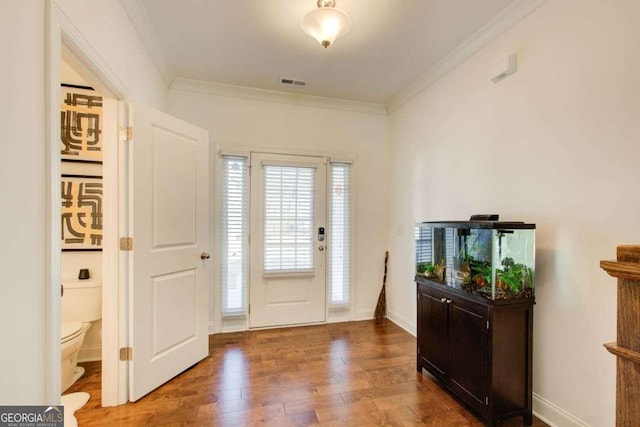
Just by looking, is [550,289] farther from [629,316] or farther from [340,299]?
[340,299]

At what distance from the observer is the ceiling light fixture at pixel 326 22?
1845mm

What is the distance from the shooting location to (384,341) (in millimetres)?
3193

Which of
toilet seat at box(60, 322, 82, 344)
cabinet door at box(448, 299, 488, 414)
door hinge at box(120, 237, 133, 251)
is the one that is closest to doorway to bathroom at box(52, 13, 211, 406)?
door hinge at box(120, 237, 133, 251)

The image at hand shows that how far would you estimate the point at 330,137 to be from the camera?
3.77 meters

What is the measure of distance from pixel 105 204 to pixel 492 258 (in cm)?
260

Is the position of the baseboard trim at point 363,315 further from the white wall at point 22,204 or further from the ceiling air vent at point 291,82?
the white wall at point 22,204

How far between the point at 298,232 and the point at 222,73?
6.33 ft

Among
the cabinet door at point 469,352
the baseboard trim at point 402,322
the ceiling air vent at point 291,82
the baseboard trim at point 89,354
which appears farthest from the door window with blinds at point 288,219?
the cabinet door at point 469,352

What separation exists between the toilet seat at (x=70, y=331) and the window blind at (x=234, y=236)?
133cm

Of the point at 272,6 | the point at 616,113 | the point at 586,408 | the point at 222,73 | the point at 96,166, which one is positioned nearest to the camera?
the point at 616,113

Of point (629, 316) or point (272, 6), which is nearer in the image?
point (629, 316)

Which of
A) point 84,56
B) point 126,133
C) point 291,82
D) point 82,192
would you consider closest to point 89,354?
point 82,192

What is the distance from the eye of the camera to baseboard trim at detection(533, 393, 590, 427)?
1.78 metres

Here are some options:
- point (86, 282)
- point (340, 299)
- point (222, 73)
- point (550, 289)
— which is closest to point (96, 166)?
point (86, 282)
